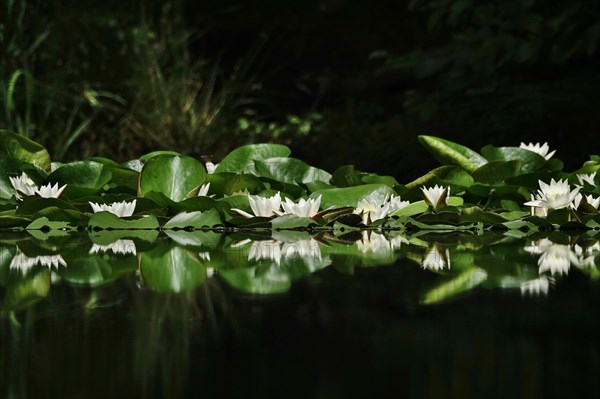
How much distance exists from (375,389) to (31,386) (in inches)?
8.8

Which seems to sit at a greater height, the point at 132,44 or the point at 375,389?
the point at 132,44

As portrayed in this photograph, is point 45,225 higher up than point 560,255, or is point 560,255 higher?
point 45,225

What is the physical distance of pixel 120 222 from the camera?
Answer: 1.82 metres

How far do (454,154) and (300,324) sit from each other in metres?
1.52

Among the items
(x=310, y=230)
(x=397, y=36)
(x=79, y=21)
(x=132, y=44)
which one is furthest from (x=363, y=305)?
(x=397, y=36)

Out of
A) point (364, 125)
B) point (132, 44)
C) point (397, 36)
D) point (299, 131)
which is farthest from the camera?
point (397, 36)

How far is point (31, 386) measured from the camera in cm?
57

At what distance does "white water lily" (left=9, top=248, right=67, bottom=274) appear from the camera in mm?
1217

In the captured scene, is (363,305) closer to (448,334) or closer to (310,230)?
(448,334)

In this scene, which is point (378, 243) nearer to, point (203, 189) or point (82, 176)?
point (203, 189)

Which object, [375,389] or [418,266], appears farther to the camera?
[418,266]

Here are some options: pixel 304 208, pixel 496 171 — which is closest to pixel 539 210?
pixel 496 171

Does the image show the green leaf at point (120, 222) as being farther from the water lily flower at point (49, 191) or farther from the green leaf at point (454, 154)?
the green leaf at point (454, 154)

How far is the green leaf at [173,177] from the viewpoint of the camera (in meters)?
1.97
